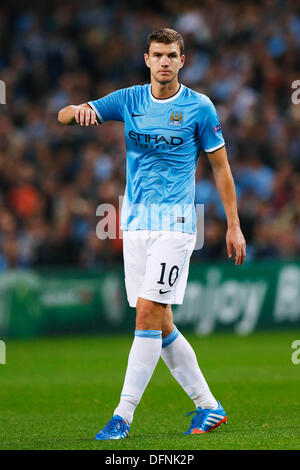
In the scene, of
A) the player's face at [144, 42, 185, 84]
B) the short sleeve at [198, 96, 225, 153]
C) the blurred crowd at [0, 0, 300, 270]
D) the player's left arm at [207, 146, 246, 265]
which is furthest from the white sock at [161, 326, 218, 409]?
the blurred crowd at [0, 0, 300, 270]

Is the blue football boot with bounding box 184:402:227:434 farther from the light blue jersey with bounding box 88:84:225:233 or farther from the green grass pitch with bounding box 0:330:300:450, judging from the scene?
the light blue jersey with bounding box 88:84:225:233

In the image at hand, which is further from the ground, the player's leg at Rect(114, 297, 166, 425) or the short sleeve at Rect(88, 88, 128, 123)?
the short sleeve at Rect(88, 88, 128, 123)

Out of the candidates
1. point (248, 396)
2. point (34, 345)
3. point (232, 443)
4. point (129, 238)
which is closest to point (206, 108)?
point (129, 238)

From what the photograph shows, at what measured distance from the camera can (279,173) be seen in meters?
16.4

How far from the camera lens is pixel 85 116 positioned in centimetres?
607

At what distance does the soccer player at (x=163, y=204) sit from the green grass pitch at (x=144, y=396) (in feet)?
1.56

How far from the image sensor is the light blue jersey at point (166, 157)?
6.12 metres

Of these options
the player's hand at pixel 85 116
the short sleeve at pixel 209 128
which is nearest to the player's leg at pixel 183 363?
the short sleeve at pixel 209 128

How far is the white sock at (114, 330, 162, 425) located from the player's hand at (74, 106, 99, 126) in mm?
1419

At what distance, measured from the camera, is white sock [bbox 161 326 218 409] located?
20.6ft

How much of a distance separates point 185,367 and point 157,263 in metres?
0.80

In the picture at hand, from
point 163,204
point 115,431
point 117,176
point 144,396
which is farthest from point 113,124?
point 115,431

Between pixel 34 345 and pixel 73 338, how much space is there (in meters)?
1.02

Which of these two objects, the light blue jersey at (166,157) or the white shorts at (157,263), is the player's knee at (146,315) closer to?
the white shorts at (157,263)
